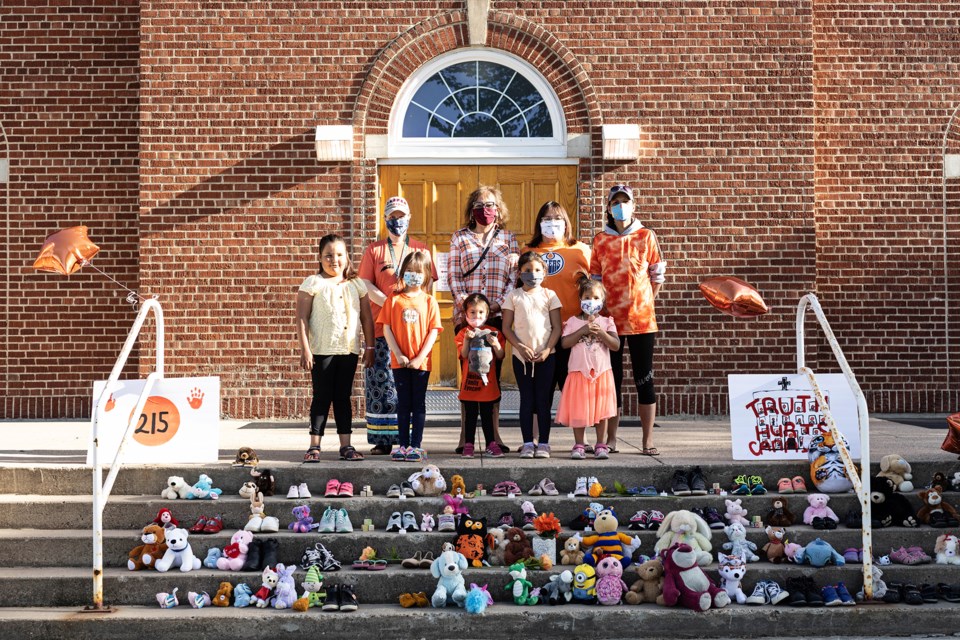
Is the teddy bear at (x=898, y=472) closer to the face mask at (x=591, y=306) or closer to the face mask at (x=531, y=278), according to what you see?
the face mask at (x=591, y=306)

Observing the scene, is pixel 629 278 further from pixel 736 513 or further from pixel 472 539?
pixel 472 539

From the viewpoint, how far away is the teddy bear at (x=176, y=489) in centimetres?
656

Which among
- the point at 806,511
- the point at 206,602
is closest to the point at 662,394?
the point at 806,511

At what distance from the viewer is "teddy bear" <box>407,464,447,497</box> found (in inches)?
258

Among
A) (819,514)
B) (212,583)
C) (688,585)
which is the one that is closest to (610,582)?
(688,585)

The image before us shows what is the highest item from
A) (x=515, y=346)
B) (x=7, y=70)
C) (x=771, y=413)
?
(x=7, y=70)

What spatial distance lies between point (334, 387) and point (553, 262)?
6.08 ft

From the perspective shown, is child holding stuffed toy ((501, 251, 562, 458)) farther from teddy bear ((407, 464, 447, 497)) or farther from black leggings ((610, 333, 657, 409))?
teddy bear ((407, 464, 447, 497))

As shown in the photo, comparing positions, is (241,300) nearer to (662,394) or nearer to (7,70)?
(7,70)

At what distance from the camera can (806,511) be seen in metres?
6.47

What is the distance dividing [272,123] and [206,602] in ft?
18.8

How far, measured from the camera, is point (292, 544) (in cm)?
622

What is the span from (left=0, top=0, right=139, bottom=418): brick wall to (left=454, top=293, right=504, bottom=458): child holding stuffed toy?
4866 mm

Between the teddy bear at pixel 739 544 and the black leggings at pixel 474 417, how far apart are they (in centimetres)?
200
